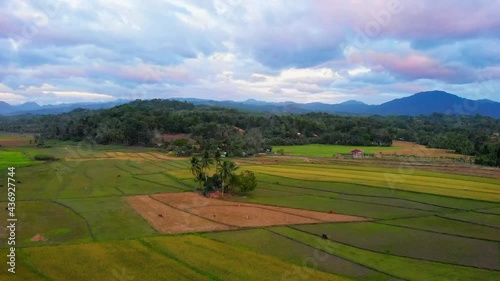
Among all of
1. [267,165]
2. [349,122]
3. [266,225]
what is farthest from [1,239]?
[349,122]

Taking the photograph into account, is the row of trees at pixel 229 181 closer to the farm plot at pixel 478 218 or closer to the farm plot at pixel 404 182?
the farm plot at pixel 404 182

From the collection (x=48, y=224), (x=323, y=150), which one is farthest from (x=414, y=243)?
(x=323, y=150)

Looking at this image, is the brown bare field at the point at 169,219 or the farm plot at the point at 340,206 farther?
the farm plot at the point at 340,206

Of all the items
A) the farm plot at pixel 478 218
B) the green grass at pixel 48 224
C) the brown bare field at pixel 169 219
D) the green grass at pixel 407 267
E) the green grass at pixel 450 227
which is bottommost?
the green grass at pixel 48 224

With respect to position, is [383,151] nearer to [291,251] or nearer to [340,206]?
[340,206]

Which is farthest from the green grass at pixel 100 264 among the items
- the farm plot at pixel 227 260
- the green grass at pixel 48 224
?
the green grass at pixel 48 224

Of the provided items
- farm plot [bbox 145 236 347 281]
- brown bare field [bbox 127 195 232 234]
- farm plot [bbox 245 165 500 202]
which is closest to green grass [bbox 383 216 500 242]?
farm plot [bbox 245 165 500 202]

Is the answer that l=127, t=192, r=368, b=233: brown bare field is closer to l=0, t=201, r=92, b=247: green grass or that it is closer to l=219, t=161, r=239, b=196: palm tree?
l=219, t=161, r=239, b=196: palm tree
